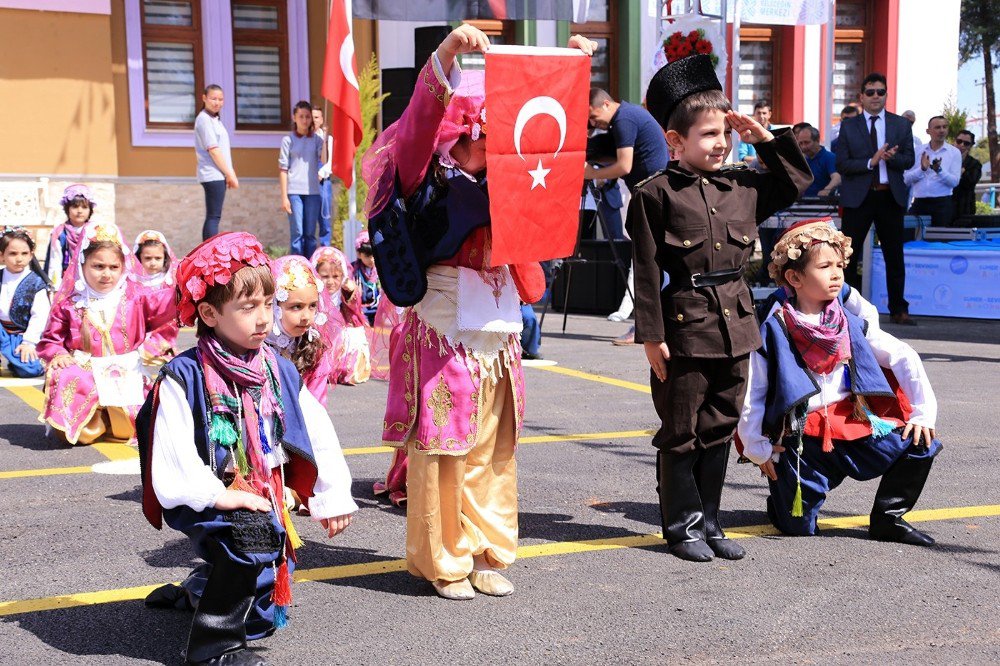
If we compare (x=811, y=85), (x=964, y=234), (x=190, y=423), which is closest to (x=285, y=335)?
(x=190, y=423)

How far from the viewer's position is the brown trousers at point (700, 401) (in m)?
4.57

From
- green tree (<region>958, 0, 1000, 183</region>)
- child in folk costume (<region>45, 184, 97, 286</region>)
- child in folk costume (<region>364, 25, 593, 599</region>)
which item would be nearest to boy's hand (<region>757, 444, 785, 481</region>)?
child in folk costume (<region>364, 25, 593, 599</region>)

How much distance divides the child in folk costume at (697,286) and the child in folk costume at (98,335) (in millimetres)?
3433

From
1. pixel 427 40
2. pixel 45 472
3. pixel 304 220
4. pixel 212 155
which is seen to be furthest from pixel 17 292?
pixel 304 220

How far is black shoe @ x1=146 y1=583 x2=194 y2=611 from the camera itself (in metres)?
3.96

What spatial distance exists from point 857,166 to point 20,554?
381 inches

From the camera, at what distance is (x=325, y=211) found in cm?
1609

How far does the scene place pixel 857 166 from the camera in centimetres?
1230

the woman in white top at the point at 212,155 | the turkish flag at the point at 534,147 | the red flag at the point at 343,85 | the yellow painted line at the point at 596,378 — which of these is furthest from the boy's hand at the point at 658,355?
the woman in white top at the point at 212,155

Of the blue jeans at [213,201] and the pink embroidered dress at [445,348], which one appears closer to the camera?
the pink embroidered dress at [445,348]

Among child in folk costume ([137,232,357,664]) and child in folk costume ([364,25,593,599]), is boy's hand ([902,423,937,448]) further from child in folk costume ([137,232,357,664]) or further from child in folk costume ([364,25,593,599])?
child in folk costume ([137,232,357,664])

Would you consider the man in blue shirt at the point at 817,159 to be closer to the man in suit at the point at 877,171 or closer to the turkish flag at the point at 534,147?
the man in suit at the point at 877,171

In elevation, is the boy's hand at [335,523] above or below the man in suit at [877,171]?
below

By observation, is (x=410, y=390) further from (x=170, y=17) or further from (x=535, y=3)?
(x=170, y=17)
